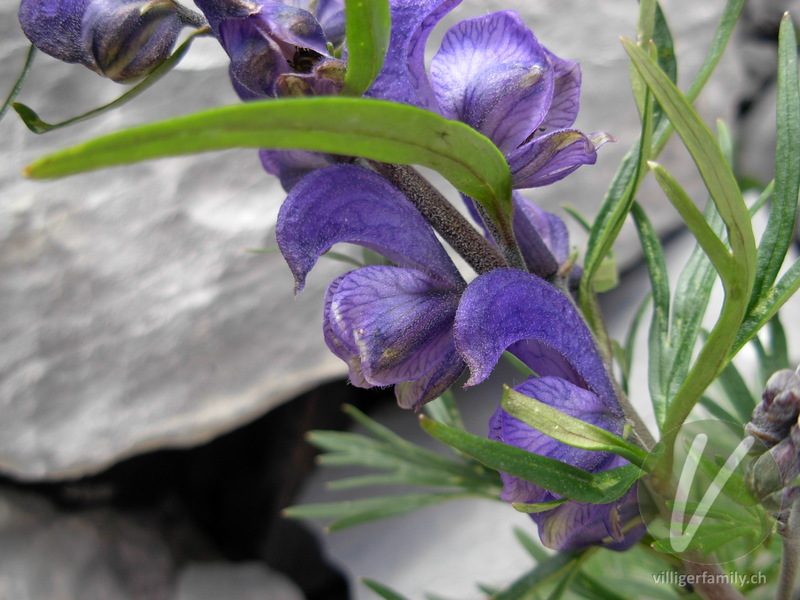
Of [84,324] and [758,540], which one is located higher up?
[758,540]

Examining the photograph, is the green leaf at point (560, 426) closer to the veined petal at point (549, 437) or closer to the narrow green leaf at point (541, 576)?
the veined petal at point (549, 437)

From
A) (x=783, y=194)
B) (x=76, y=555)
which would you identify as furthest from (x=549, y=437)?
(x=76, y=555)

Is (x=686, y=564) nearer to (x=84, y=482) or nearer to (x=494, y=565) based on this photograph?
(x=494, y=565)

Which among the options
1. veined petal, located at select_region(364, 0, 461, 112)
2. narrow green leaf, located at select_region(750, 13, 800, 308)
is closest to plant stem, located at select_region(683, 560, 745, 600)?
narrow green leaf, located at select_region(750, 13, 800, 308)

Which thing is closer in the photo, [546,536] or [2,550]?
[546,536]

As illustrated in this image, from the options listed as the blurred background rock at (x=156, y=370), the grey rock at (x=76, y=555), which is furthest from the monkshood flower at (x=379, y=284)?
the grey rock at (x=76, y=555)

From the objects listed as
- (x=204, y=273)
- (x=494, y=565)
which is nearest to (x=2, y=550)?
(x=204, y=273)
